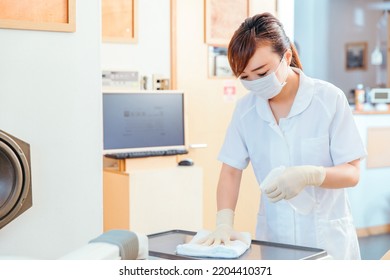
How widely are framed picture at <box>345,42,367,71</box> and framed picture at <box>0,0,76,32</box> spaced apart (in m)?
3.42

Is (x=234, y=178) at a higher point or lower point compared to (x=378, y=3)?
lower

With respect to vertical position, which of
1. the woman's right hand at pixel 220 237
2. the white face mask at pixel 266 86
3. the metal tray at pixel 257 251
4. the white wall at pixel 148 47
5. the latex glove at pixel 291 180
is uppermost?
the white wall at pixel 148 47

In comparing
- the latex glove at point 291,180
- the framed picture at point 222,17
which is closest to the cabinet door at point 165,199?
the framed picture at point 222,17

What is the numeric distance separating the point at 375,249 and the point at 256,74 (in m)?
2.74

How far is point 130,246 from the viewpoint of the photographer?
3.73 feet

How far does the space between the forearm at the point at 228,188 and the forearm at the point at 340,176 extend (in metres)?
0.25

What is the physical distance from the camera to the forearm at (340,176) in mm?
1779

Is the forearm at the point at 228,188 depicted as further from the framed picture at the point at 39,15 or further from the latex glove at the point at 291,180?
the framed picture at the point at 39,15

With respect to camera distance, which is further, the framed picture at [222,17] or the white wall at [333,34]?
the white wall at [333,34]

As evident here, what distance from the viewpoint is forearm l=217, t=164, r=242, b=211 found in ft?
6.22

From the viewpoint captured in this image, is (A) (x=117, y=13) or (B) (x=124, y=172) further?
(A) (x=117, y=13)

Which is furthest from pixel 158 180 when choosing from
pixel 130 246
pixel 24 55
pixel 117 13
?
pixel 130 246

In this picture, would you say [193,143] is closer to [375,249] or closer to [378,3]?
[375,249]

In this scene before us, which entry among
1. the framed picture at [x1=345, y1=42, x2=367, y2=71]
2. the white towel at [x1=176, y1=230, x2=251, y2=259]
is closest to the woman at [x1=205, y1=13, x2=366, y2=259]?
the white towel at [x1=176, y1=230, x2=251, y2=259]
